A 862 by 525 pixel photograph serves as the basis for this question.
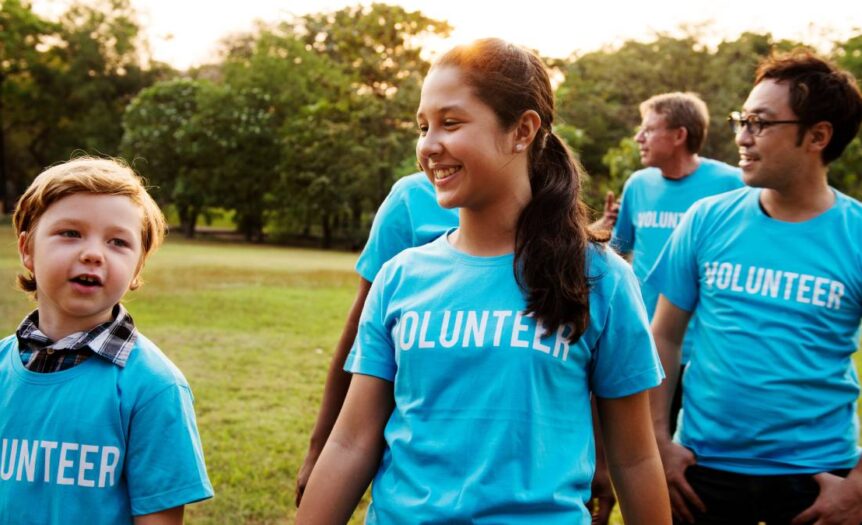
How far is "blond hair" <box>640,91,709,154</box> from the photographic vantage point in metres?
5.14

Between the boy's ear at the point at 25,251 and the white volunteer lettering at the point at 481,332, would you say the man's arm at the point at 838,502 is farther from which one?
the boy's ear at the point at 25,251

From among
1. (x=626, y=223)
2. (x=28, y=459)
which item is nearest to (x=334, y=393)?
(x=28, y=459)

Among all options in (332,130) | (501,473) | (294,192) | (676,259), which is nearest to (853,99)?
A: (676,259)

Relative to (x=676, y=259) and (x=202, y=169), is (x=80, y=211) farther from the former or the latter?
(x=202, y=169)

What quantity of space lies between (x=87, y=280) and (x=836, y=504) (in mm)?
2295

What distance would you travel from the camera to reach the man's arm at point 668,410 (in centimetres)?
293

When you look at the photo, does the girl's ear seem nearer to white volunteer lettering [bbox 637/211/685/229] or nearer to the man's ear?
white volunteer lettering [bbox 637/211/685/229]

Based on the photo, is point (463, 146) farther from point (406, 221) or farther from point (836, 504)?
point (836, 504)

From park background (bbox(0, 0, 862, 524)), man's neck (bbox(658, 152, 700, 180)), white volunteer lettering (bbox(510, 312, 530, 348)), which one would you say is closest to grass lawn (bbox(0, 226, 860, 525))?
park background (bbox(0, 0, 862, 524))

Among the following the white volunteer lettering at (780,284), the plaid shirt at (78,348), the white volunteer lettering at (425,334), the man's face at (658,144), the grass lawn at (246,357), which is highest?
the man's face at (658,144)

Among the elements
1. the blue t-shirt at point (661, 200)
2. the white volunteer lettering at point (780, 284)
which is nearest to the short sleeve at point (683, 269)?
the white volunteer lettering at point (780, 284)

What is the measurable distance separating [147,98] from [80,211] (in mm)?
42838

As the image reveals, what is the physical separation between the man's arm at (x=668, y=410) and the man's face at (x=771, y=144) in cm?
54

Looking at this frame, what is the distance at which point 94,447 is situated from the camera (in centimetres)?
202
